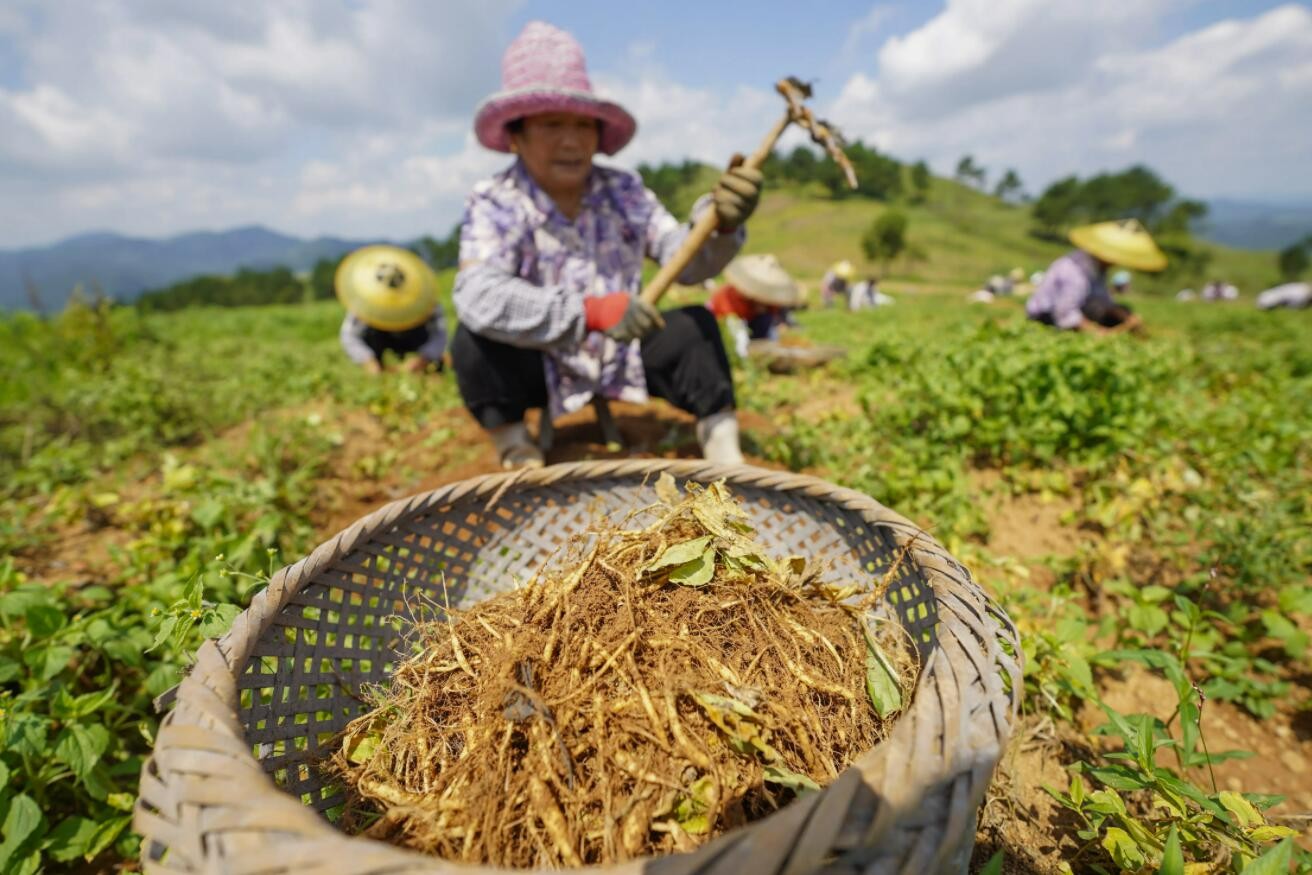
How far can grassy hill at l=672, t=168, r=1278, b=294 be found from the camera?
45938mm

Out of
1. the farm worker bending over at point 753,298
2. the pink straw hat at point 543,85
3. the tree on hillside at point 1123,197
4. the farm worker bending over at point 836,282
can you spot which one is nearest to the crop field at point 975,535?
the farm worker bending over at point 753,298

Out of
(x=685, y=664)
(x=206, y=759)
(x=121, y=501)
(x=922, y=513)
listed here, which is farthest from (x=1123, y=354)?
(x=121, y=501)

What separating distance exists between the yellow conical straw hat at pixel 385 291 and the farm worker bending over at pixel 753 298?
2.64 meters

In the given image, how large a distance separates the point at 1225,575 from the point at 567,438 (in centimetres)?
291

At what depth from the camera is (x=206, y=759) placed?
78 centimetres

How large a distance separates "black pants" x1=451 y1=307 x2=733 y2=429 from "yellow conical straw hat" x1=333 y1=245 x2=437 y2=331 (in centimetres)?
271

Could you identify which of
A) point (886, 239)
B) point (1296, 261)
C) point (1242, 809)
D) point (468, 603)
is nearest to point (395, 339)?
point (468, 603)

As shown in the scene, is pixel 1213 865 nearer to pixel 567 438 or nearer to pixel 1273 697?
pixel 1273 697

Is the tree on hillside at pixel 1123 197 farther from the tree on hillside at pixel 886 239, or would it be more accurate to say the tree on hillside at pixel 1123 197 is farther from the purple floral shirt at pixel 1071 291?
the purple floral shirt at pixel 1071 291

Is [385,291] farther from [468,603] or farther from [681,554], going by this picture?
[681,554]

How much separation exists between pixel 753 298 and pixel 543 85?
394 cm

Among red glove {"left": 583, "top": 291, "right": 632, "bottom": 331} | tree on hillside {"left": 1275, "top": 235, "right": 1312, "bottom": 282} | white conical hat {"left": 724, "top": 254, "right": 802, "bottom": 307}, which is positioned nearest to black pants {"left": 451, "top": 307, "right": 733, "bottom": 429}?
red glove {"left": 583, "top": 291, "right": 632, "bottom": 331}

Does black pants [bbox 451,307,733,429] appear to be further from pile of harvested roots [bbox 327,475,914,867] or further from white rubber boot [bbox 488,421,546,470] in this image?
pile of harvested roots [bbox 327,475,914,867]

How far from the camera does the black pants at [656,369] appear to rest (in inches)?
106
